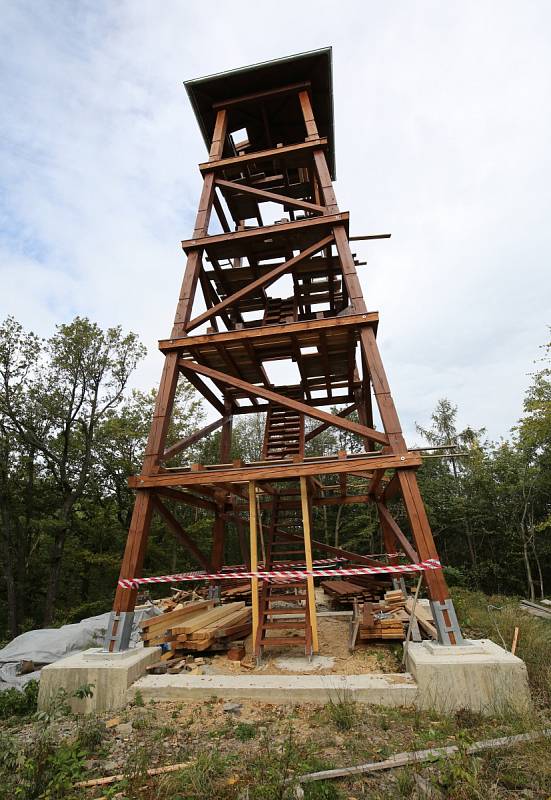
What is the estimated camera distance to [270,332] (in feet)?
27.2

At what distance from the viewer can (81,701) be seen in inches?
233

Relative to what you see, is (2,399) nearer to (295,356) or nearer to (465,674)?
(295,356)

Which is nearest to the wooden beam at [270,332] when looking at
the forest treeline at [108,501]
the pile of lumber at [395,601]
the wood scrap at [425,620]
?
the wood scrap at [425,620]

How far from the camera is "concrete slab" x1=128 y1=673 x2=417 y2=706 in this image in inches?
214

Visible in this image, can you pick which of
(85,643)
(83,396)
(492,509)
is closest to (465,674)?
(85,643)

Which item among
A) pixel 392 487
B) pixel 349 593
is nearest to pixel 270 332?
pixel 392 487

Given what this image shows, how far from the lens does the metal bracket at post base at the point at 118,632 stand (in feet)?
22.0

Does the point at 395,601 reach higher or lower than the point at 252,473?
lower

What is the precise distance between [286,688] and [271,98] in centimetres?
1364

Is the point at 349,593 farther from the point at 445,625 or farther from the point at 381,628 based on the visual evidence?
the point at 445,625

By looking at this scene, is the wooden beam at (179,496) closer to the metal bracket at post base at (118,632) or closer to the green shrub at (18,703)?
the metal bracket at post base at (118,632)

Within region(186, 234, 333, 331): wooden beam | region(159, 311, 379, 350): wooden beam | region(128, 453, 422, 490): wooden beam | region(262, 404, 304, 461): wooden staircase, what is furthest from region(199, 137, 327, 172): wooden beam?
region(128, 453, 422, 490): wooden beam

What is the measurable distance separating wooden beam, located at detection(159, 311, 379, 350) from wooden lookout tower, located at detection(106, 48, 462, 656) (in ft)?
0.09

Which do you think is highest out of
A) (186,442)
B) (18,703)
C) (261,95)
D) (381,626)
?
(261,95)
